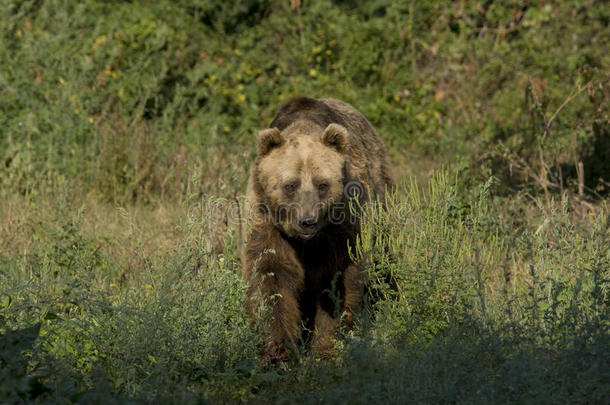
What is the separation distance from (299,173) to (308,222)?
40 cm

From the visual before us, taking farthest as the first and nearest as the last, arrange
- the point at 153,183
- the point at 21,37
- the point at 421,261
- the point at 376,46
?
the point at 376,46, the point at 21,37, the point at 153,183, the point at 421,261

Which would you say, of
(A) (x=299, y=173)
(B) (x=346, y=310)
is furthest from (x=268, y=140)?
(B) (x=346, y=310)

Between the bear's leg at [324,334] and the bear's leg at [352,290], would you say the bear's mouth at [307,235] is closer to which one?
the bear's leg at [352,290]

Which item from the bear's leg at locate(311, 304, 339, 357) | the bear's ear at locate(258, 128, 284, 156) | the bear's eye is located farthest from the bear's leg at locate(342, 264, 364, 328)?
the bear's ear at locate(258, 128, 284, 156)

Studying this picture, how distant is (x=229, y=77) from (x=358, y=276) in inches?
234

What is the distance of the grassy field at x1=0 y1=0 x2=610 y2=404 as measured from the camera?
4.34 meters

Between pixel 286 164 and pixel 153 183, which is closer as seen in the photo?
pixel 286 164

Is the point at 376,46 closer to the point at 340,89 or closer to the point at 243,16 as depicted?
the point at 340,89

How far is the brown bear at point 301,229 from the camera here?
17.5 ft

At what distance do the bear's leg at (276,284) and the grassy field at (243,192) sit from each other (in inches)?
7.1

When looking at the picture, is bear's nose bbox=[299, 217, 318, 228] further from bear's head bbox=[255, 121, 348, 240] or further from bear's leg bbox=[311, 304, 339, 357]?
bear's leg bbox=[311, 304, 339, 357]

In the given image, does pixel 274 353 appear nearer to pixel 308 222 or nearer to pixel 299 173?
pixel 308 222

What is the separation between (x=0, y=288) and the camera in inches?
207

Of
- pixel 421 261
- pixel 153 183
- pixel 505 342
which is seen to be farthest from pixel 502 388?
pixel 153 183
